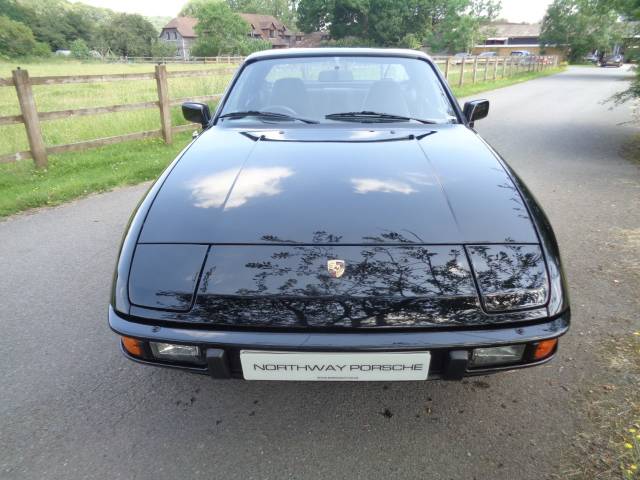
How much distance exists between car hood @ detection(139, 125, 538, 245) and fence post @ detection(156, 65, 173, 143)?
5.62 meters

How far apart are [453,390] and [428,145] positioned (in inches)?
47.6

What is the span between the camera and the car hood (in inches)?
64.4

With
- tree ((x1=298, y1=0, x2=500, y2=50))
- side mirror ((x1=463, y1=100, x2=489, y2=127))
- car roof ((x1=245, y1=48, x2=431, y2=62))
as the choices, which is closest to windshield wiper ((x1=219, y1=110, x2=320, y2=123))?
car roof ((x1=245, y1=48, x2=431, y2=62))

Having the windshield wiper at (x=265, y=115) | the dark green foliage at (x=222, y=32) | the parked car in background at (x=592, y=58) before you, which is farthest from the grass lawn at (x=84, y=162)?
the dark green foliage at (x=222, y=32)

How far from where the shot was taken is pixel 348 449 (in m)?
1.74

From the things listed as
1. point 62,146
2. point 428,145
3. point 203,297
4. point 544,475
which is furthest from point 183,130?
point 544,475

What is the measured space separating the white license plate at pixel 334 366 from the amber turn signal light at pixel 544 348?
0.39m

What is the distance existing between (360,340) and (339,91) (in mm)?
1891

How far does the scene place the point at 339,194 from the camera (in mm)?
1816

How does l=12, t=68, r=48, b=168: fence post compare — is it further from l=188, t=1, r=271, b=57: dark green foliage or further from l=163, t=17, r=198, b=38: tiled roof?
l=163, t=17, r=198, b=38: tiled roof

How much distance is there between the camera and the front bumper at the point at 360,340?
145 cm

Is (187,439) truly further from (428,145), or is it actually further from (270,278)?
(428,145)

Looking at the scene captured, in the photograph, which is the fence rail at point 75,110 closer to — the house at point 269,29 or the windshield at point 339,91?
the windshield at point 339,91

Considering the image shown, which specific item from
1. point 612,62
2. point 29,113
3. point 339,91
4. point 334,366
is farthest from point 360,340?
point 612,62
